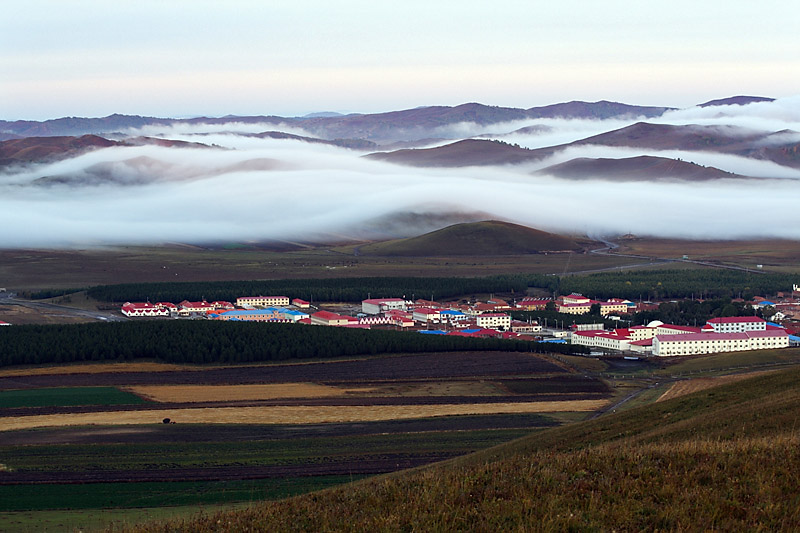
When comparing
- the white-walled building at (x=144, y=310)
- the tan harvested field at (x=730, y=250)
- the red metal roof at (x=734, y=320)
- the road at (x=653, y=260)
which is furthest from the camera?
the tan harvested field at (x=730, y=250)

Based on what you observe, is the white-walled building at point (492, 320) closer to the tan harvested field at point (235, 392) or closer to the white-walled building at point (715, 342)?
the white-walled building at point (715, 342)

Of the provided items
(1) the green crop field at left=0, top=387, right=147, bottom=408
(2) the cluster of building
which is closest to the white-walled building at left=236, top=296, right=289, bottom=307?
(2) the cluster of building

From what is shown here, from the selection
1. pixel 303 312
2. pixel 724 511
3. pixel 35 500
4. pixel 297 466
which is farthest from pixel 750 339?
pixel 724 511

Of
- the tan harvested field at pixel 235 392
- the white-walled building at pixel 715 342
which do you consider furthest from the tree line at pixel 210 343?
the tan harvested field at pixel 235 392

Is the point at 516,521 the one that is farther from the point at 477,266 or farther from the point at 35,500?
the point at 477,266

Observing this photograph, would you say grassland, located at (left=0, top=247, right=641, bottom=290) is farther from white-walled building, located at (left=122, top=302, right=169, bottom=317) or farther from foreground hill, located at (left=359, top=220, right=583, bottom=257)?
white-walled building, located at (left=122, top=302, right=169, bottom=317)

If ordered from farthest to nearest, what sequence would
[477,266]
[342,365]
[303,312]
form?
[477,266], [303,312], [342,365]
